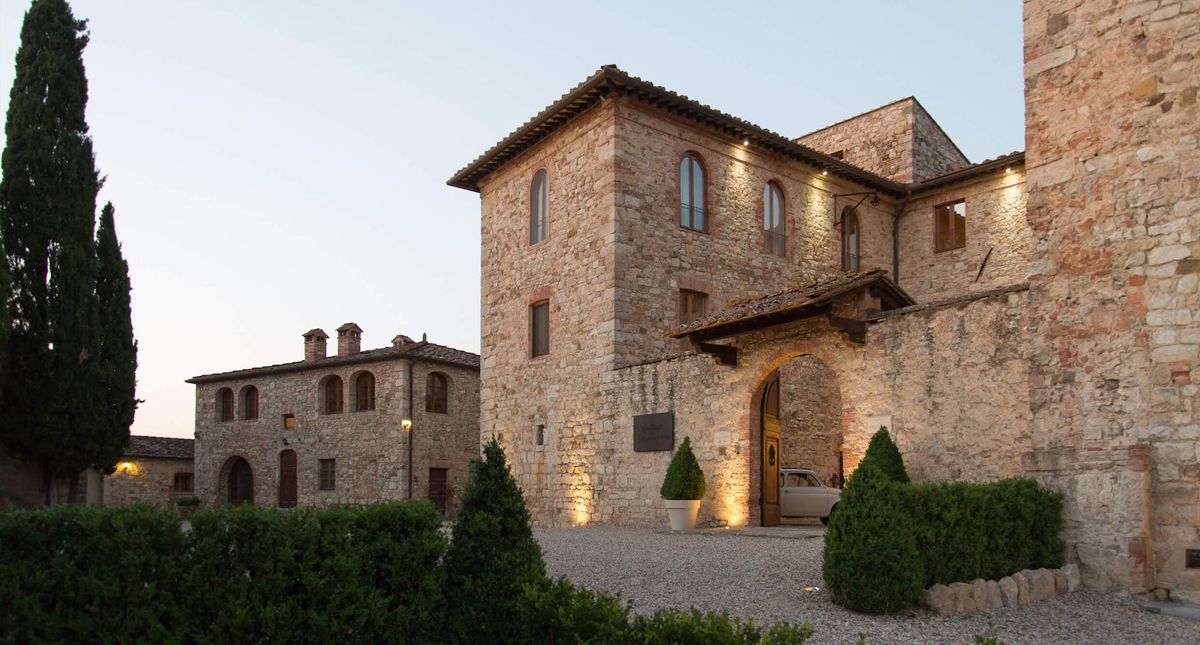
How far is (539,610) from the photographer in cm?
579

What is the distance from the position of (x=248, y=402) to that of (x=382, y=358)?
23.9 ft

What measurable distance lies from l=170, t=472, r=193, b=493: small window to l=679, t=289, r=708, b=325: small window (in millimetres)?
23864

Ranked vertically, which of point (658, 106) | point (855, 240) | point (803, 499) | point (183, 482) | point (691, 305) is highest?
point (658, 106)

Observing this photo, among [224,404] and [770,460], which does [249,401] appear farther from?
[770,460]

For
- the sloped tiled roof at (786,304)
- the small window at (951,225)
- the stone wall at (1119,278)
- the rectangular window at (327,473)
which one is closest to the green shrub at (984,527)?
the stone wall at (1119,278)

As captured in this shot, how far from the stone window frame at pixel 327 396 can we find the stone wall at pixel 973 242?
17389mm

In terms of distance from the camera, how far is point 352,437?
27891 mm

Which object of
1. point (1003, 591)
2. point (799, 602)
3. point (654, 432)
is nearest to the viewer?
point (799, 602)

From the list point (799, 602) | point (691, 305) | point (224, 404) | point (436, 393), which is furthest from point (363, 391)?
point (799, 602)

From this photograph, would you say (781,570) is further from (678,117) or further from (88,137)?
(88,137)

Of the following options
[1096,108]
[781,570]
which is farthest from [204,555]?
[1096,108]

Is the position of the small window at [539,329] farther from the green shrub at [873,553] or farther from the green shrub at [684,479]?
the green shrub at [873,553]

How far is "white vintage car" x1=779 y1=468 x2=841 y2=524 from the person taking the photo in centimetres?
1619

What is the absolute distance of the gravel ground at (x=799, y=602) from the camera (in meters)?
6.72
